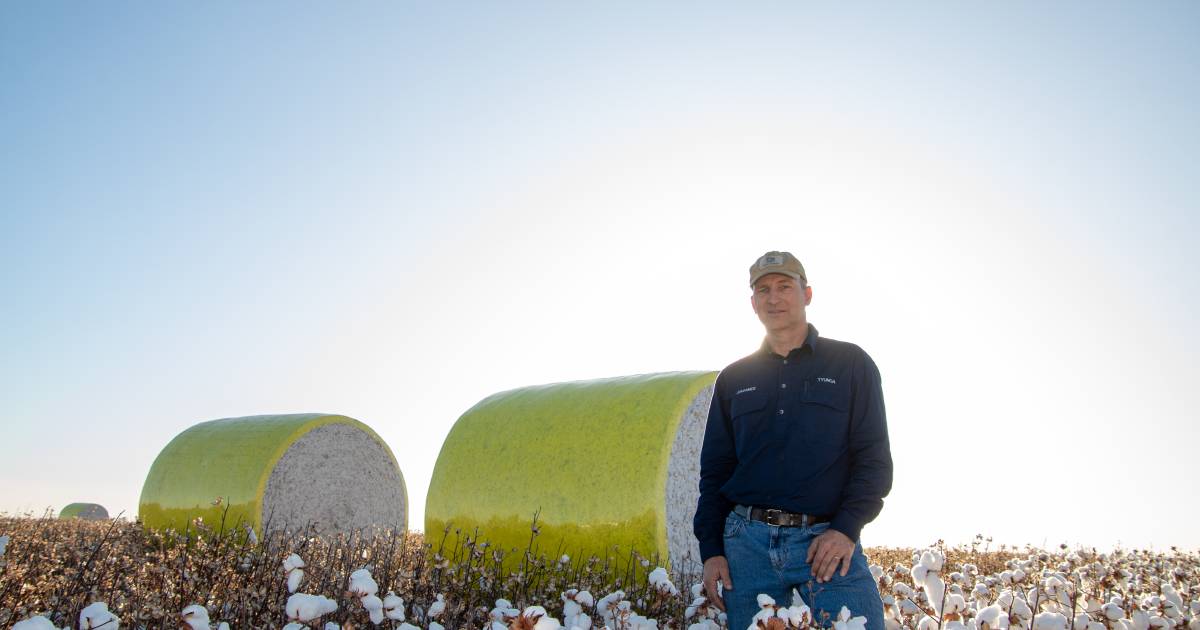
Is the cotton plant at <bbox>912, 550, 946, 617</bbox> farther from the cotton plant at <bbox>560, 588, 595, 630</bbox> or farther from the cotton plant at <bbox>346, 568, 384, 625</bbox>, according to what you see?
the cotton plant at <bbox>346, 568, 384, 625</bbox>

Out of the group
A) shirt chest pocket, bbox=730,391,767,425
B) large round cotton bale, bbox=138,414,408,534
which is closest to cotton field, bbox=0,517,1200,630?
shirt chest pocket, bbox=730,391,767,425

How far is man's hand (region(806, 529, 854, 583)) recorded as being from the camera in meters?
3.79

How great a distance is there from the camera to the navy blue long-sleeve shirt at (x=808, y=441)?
401 centimetres

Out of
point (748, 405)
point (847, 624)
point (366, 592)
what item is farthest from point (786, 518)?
point (366, 592)

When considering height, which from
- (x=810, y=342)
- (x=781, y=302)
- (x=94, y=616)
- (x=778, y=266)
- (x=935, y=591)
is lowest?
(x=935, y=591)

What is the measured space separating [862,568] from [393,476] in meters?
10.6

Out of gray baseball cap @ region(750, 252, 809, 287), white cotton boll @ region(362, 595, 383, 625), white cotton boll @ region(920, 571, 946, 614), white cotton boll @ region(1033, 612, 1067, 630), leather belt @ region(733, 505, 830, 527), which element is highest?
gray baseball cap @ region(750, 252, 809, 287)

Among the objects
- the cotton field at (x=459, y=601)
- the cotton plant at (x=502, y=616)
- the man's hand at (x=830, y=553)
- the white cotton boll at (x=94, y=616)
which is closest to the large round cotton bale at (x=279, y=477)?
the cotton field at (x=459, y=601)

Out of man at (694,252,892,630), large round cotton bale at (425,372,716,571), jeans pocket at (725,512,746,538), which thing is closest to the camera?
man at (694,252,892,630)

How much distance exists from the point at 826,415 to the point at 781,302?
1.93ft

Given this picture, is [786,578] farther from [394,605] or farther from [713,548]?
[394,605]

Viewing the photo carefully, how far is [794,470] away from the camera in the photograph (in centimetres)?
407

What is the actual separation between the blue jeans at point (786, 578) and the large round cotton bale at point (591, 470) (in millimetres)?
3393

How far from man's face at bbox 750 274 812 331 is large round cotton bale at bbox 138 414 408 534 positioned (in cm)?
870
